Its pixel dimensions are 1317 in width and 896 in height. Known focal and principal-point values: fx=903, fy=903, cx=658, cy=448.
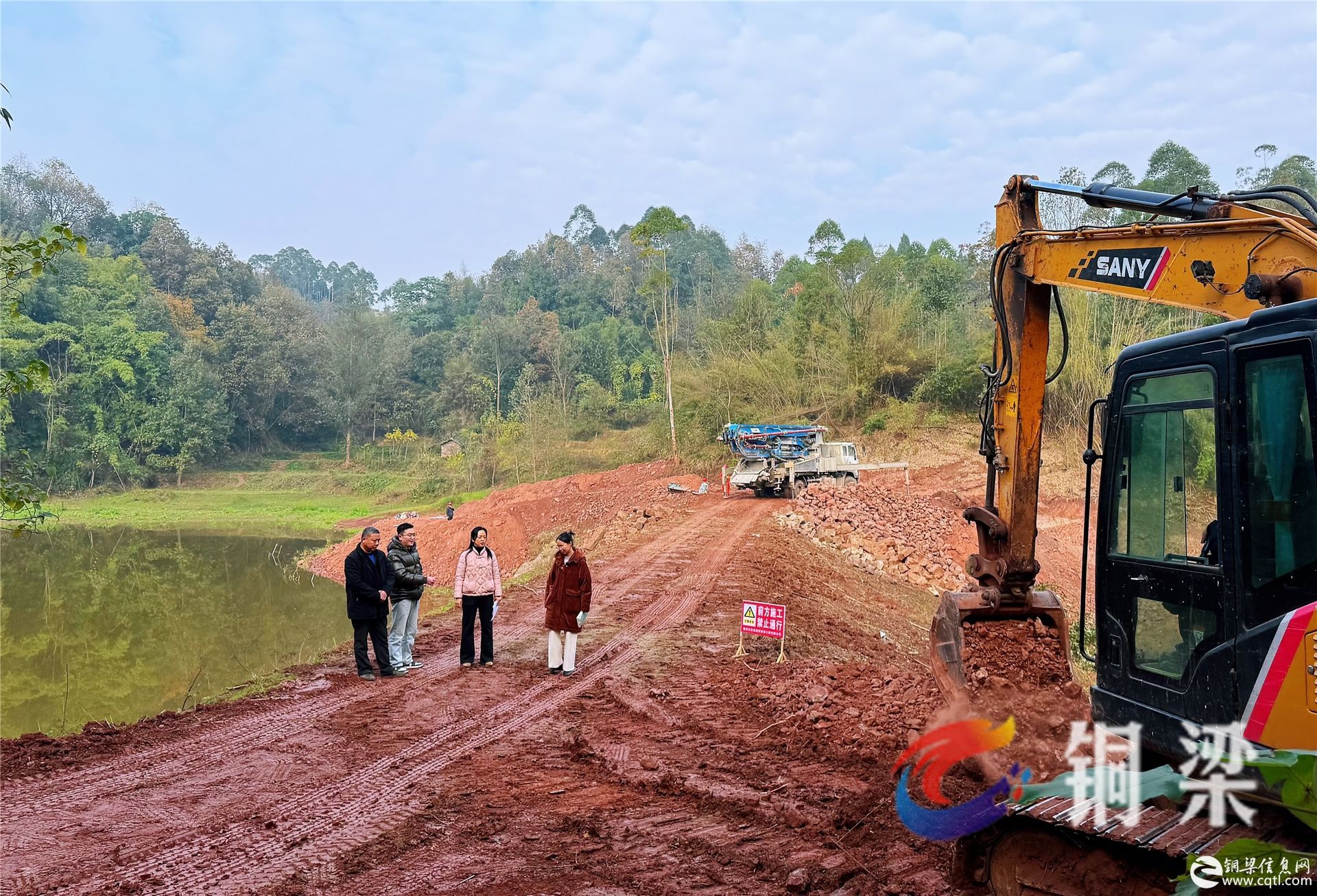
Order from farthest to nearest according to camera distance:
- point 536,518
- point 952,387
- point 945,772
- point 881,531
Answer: point 952,387
point 536,518
point 881,531
point 945,772

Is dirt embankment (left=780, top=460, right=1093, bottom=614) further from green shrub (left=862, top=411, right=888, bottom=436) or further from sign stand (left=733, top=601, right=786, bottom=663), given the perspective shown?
green shrub (left=862, top=411, right=888, bottom=436)

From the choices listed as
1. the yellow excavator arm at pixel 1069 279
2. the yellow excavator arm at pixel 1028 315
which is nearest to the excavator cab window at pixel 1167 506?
the yellow excavator arm at pixel 1069 279

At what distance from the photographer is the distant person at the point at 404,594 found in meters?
10.7

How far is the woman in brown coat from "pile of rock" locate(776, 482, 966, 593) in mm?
12671

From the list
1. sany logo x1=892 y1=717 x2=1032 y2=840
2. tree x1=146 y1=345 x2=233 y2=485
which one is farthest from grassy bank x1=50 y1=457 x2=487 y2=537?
sany logo x1=892 y1=717 x2=1032 y2=840

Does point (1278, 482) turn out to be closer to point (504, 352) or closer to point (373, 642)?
point (373, 642)

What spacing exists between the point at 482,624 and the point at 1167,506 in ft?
26.7

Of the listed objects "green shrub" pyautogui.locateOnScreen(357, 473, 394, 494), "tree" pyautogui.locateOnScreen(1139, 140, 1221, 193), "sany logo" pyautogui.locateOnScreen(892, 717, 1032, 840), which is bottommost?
"green shrub" pyautogui.locateOnScreen(357, 473, 394, 494)

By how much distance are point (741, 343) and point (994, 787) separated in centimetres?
4296

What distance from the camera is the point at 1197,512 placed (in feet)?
14.7

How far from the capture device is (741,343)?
1882 inches

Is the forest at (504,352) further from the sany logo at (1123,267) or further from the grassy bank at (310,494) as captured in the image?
the sany logo at (1123,267)

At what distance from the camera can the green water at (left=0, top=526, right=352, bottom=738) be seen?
13273 millimetres

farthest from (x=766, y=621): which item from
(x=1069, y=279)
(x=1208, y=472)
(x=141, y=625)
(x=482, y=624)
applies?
(x=141, y=625)
